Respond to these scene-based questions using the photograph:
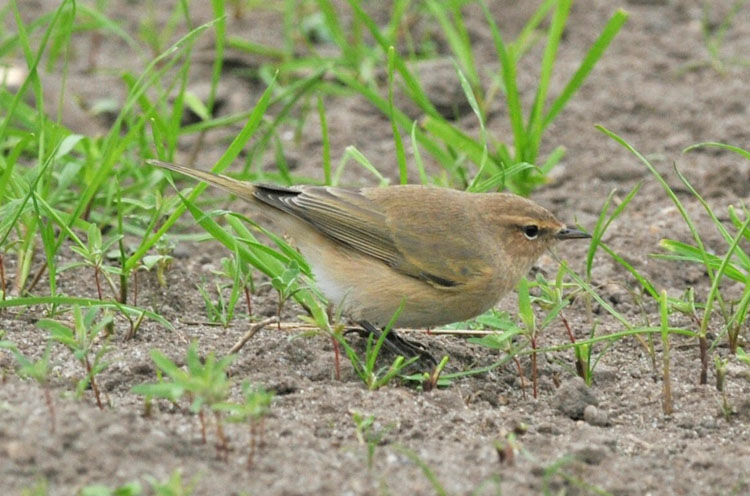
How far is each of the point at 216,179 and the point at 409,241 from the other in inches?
39.6

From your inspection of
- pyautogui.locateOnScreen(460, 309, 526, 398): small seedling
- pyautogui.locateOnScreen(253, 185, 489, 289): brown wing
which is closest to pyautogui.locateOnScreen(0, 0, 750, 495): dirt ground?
pyautogui.locateOnScreen(460, 309, 526, 398): small seedling

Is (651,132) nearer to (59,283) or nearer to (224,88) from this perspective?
(224,88)

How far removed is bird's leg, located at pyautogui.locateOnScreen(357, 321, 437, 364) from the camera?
5270 millimetres

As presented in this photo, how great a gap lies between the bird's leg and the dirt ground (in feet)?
0.31

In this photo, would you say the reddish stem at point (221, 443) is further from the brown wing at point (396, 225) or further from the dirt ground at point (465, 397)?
the brown wing at point (396, 225)

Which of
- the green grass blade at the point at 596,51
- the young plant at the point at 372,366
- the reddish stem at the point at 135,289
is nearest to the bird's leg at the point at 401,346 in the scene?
the young plant at the point at 372,366

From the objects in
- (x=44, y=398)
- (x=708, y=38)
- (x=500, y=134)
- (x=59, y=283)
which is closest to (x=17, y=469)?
(x=44, y=398)

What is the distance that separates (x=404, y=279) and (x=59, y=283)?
1.75 meters

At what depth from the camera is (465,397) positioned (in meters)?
4.85

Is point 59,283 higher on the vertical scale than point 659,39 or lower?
lower

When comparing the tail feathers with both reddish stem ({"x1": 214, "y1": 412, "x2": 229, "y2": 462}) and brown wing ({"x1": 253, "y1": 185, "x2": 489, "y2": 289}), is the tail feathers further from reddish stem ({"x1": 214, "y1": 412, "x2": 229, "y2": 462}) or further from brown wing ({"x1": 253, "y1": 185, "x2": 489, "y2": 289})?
reddish stem ({"x1": 214, "y1": 412, "x2": 229, "y2": 462})

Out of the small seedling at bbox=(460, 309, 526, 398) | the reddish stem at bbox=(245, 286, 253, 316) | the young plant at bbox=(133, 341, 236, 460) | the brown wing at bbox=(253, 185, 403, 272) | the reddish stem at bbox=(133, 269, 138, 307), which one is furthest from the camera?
the brown wing at bbox=(253, 185, 403, 272)

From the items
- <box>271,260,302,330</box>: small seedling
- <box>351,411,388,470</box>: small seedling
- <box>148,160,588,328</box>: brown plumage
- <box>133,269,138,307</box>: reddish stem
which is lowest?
<box>351,411,388,470</box>: small seedling

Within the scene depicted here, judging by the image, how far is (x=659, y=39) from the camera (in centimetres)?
937
